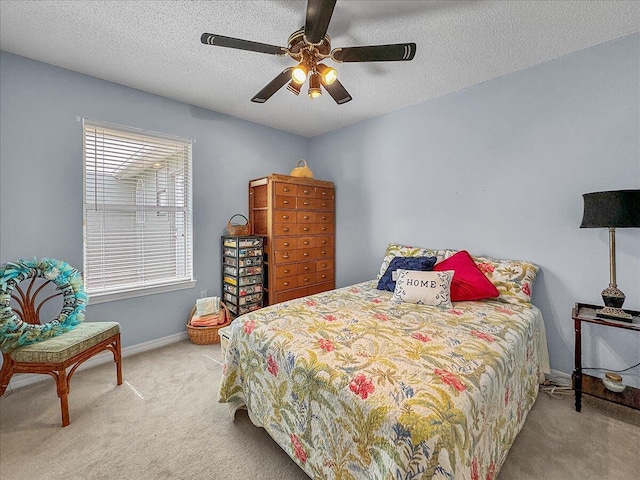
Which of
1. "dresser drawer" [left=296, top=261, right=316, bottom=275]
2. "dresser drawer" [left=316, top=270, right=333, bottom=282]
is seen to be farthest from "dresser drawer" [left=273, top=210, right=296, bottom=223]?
"dresser drawer" [left=316, top=270, right=333, bottom=282]

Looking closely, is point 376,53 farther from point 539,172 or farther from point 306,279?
point 306,279

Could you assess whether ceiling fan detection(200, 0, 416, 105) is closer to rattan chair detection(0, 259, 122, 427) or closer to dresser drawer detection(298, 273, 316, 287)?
rattan chair detection(0, 259, 122, 427)

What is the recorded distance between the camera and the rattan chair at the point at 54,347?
174cm

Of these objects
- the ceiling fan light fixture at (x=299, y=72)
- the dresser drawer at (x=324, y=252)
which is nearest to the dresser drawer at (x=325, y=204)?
the dresser drawer at (x=324, y=252)

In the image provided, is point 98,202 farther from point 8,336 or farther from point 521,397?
point 521,397

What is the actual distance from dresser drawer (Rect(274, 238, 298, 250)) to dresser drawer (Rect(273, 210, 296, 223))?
24cm

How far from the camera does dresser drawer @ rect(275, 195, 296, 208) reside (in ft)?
11.1

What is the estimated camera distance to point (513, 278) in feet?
7.50

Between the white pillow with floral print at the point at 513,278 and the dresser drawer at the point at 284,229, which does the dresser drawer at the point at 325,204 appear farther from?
the white pillow with floral print at the point at 513,278

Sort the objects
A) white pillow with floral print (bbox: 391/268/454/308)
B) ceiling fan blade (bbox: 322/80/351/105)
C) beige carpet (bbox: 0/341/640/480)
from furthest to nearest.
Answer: white pillow with floral print (bbox: 391/268/454/308) < ceiling fan blade (bbox: 322/80/351/105) < beige carpet (bbox: 0/341/640/480)

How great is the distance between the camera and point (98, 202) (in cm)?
259

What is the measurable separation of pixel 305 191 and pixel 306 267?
1.02m

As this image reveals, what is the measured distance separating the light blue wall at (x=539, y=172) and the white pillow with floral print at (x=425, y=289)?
81cm

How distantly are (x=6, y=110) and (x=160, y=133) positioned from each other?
1077 millimetres
